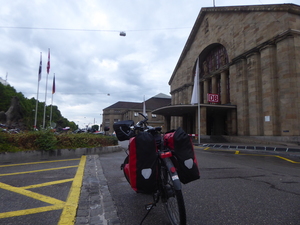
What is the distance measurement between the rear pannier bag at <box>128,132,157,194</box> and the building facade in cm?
1755

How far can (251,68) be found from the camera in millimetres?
19750

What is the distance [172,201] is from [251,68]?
816 inches

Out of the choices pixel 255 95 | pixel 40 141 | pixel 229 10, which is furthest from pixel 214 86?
pixel 40 141

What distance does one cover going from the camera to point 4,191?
3.59 metres

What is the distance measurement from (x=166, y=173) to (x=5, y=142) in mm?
7283

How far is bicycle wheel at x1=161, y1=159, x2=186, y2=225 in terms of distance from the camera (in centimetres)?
198

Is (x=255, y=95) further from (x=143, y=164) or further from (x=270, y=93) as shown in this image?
(x=143, y=164)

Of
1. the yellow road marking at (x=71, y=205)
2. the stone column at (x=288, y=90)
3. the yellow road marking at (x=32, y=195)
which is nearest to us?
the yellow road marking at (x=71, y=205)

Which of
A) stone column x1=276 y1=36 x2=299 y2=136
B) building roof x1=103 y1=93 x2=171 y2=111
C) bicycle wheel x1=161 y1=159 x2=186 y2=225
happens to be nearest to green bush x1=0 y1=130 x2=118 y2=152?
bicycle wheel x1=161 y1=159 x2=186 y2=225

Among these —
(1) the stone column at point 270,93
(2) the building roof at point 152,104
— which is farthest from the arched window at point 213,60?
(2) the building roof at point 152,104

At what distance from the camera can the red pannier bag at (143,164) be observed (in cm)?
218

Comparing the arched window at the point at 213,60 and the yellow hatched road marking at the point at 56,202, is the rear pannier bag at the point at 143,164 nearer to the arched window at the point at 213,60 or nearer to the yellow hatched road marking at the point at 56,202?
the yellow hatched road marking at the point at 56,202

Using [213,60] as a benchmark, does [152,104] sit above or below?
below

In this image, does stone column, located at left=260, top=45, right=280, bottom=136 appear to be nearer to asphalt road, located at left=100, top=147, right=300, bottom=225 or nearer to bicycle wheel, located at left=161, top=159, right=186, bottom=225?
asphalt road, located at left=100, top=147, right=300, bottom=225
